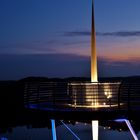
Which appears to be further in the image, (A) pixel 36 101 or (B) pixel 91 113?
(A) pixel 36 101

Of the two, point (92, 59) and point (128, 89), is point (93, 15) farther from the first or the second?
point (128, 89)

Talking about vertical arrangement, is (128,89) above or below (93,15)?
below

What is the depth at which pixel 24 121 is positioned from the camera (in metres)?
102

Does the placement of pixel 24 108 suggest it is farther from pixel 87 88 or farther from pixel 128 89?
pixel 128 89

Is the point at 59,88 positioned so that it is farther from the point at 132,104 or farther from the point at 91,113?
the point at 132,104

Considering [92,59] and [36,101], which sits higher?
[92,59]

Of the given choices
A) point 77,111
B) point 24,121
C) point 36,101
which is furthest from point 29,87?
point 24,121

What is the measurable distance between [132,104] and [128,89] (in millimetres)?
2061

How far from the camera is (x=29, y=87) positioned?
55.7ft

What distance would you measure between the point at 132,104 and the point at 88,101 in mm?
1623

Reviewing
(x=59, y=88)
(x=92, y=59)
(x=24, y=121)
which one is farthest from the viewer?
(x=24, y=121)

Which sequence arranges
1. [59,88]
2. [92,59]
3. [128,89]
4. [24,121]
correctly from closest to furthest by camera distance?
[128,89], [59,88], [92,59], [24,121]

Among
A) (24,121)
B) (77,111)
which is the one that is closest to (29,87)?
(77,111)

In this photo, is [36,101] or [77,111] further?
[36,101]
